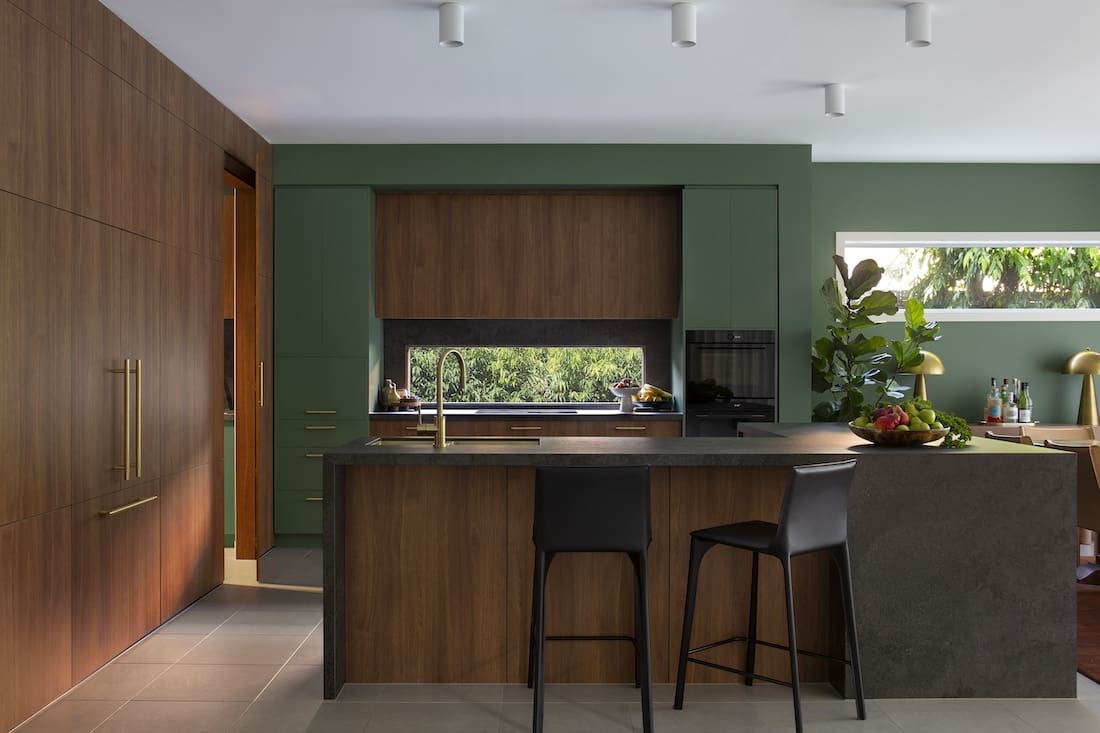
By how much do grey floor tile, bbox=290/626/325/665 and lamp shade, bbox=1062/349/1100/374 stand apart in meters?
5.65

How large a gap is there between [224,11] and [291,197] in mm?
2399

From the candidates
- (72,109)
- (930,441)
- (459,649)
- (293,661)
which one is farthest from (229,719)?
(930,441)

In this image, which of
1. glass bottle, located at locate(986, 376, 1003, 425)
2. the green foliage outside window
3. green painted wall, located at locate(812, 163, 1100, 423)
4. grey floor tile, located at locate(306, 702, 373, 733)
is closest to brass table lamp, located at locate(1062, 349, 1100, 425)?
green painted wall, located at locate(812, 163, 1100, 423)

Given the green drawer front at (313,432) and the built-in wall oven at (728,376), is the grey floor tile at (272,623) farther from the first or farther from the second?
the built-in wall oven at (728,376)

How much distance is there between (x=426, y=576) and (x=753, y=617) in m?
1.29

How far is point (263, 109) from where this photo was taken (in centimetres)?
530

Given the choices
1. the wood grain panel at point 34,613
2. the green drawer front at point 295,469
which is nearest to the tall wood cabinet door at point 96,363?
the wood grain panel at point 34,613

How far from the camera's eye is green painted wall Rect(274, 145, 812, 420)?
614 cm

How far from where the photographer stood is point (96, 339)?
3.66m

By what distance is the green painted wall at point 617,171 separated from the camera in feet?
20.1

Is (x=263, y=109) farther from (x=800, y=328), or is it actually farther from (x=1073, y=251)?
(x=1073, y=251)

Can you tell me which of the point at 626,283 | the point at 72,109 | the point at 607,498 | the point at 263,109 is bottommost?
the point at 607,498

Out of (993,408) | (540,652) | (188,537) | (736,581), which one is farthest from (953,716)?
(993,408)

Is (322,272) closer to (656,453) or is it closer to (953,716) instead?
(656,453)
